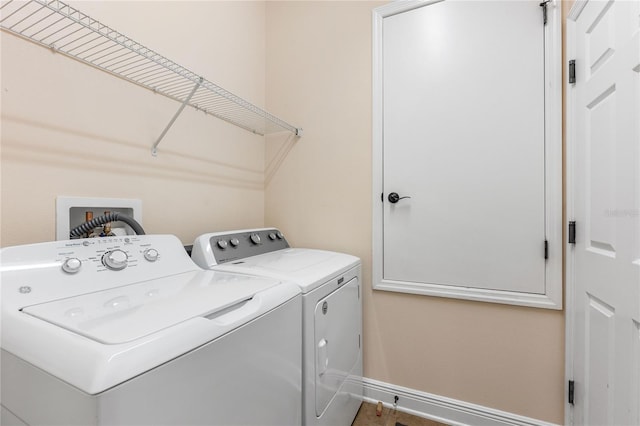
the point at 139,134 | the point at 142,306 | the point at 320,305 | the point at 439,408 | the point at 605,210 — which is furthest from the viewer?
the point at 439,408

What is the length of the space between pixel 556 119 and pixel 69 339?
1.90m

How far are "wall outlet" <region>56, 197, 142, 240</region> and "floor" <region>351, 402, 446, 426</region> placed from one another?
1528 mm

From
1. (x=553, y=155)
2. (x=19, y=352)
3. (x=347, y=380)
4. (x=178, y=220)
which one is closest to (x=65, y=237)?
(x=178, y=220)

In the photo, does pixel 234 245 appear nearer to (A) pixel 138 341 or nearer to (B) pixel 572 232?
(A) pixel 138 341

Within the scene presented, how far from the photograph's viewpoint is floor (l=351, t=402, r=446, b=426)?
1.57m

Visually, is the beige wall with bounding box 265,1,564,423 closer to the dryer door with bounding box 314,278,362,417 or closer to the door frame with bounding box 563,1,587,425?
the door frame with bounding box 563,1,587,425

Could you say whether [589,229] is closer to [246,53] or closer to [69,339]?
[69,339]

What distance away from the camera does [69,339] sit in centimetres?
53

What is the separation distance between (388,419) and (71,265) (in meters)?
1.67

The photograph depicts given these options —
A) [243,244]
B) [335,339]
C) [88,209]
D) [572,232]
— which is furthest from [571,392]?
[88,209]

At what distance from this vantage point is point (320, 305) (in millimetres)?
1166

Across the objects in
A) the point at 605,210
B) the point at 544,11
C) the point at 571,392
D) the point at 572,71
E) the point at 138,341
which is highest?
the point at 544,11

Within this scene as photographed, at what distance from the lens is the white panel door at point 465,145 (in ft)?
4.65

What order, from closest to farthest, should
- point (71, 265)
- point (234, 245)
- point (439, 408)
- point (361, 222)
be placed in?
point (71, 265), point (234, 245), point (439, 408), point (361, 222)
